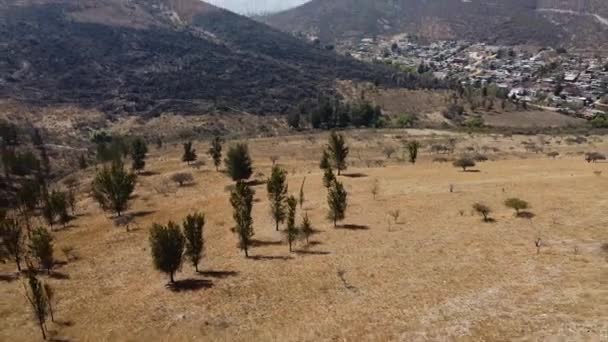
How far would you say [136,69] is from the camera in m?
154

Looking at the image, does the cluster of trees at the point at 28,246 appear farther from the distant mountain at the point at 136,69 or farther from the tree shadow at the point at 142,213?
the distant mountain at the point at 136,69

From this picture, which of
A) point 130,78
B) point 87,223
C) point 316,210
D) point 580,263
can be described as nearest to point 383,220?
point 316,210

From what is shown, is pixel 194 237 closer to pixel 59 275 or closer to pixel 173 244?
pixel 173 244

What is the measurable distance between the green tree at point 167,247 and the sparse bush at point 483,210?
810 inches

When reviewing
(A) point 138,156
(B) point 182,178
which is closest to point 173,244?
(B) point 182,178

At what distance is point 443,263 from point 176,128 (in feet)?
299

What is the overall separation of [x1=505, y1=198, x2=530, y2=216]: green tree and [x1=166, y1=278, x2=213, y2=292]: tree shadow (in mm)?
21728

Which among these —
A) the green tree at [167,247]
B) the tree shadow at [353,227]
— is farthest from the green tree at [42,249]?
the tree shadow at [353,227]

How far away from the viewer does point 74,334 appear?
969 inches

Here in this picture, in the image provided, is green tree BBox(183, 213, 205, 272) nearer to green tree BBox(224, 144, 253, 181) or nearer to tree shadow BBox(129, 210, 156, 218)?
tree shadow BBox(129, 210, 156, 218)

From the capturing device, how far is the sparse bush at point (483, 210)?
35362mm

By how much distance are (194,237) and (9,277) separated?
505 inches

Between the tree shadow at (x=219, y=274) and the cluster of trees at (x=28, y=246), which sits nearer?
the tree shadow at (x=219, y=274)

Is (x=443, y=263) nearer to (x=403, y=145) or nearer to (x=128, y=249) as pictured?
(x=128, y=249)
